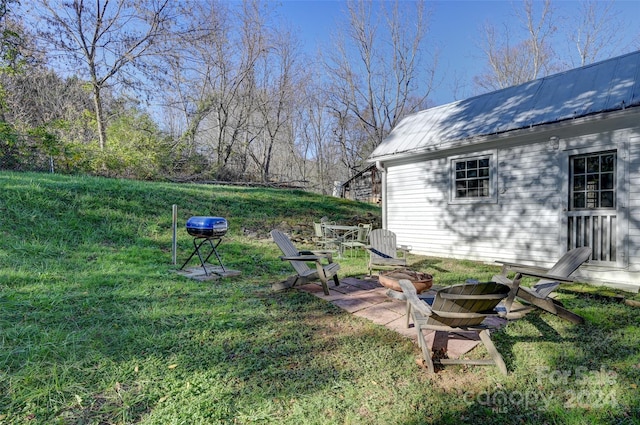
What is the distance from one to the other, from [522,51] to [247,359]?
76.5 ft

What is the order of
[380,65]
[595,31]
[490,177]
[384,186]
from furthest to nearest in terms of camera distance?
[380,65] → [595,31] → [384,186] → [490,177]

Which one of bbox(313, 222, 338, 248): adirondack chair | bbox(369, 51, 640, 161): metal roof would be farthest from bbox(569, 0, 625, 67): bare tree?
bbox(313, 222, 338, 248): adirondack chair

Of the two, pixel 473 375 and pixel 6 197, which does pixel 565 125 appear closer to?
pixel 473 375

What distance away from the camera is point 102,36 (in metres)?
13.1

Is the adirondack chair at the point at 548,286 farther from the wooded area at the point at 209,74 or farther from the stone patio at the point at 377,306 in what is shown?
the wooded area at the point at 209,74

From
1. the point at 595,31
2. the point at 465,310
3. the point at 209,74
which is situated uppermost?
the point at 595,31

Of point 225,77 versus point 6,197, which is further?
point 225,77

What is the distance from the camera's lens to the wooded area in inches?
475

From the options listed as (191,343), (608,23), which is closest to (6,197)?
(191,343)

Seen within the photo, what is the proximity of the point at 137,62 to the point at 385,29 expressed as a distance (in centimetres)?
1264

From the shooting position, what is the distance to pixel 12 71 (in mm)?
10203

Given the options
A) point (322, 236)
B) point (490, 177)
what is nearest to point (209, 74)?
point (322, 236)

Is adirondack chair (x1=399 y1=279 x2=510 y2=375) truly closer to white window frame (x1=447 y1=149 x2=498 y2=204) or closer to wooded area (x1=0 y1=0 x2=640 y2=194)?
white window frame (x1=447 y1=149 x2=498 y2=204)

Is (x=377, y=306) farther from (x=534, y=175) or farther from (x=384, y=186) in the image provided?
(x=384, y=186)
